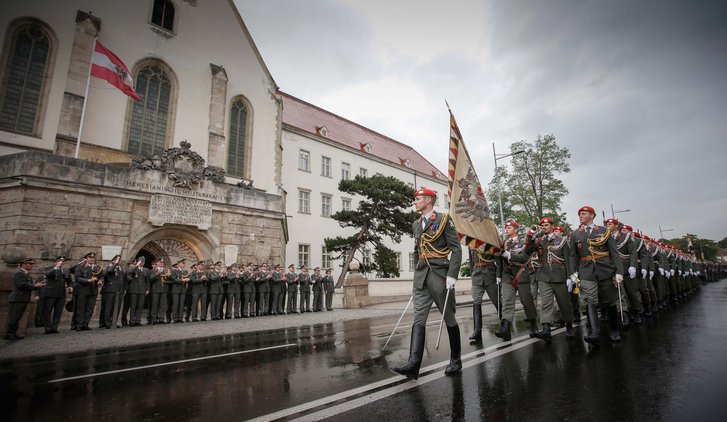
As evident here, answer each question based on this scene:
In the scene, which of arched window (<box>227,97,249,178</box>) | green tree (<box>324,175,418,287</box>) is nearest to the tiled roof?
arched window (<box>227,97,249,178</box>)

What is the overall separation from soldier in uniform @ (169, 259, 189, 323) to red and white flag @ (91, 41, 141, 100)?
911 centimetres

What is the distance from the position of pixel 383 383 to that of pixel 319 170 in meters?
29.8

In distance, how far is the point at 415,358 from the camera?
3967 mm

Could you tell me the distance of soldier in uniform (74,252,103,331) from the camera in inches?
394

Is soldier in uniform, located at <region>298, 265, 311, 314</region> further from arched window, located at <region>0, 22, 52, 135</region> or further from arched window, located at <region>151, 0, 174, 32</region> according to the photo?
arched window, located at <region>151, 0, 174, 32</region>

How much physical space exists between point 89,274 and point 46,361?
206 inches

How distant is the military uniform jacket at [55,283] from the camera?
31.7 feet

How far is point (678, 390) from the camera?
327cm

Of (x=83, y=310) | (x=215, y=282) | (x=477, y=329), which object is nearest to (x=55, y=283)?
(x=83, y=310)

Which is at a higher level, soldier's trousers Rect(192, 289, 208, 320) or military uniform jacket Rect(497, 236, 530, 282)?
military uniform jacket Rect(497, 236, 530, 282)

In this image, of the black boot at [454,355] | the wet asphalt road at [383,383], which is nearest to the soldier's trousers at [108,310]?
the wet asphalt road at [383,383]

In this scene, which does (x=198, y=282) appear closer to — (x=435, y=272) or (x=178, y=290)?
(x=178, y=290)

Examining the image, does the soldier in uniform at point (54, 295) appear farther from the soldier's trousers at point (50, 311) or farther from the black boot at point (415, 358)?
the black boot at point (415, 358)

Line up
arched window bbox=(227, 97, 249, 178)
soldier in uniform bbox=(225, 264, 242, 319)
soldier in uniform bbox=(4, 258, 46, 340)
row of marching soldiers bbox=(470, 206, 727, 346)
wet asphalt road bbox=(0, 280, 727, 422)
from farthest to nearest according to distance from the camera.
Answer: arched window bbox=(227, 97, 249, 178)
soldier in uniform bbox=(225, 264, 242, 319)
soldier in uniform bbox=(4, 258, 46, 340)
row of marching soldiers bbox=(470, 206, 727, 346)
wet asphalt road bbox=(0, 280, 727, 422)
